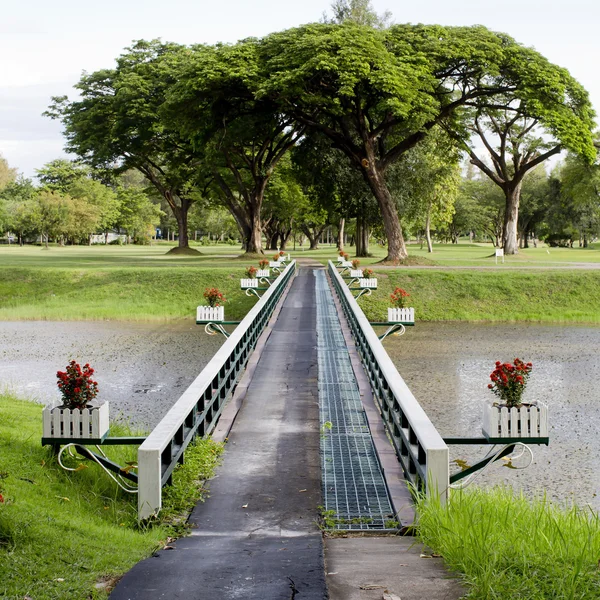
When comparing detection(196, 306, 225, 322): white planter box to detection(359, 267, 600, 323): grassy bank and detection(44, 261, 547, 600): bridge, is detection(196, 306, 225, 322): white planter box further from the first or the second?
detection(359, 267, 600, 323): grassy bank

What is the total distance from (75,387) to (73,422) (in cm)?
32

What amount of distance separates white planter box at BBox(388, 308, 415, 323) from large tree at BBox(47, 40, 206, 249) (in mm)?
26793

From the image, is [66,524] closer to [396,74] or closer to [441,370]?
[441,370]

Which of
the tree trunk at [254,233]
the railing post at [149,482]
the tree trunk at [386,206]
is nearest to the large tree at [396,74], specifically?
the tree trunk at [386,206]

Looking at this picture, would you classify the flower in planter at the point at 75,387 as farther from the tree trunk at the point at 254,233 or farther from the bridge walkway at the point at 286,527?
the tree trunk at the point at 254,233

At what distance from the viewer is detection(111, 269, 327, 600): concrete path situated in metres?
4.80

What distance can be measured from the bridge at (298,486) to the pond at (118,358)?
3149 mm

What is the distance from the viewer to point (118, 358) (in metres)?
20.5

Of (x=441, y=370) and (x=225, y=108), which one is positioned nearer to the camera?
(x=441, y=370)

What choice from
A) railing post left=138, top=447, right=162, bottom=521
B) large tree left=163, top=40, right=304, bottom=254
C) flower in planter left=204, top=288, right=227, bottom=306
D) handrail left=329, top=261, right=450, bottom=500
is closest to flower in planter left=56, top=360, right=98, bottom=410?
railing post left=138, top=447, right=162, bottom=521

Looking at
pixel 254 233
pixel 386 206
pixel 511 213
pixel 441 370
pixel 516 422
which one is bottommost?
pixel 441 370

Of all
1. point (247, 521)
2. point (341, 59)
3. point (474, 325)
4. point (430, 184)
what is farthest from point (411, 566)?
point (430, 184)

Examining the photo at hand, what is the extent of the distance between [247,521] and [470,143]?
41.1 meters

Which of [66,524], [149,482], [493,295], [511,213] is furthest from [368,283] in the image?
[511,213]
